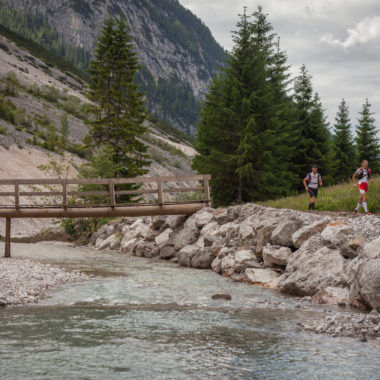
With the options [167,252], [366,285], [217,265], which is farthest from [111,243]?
[366,285]

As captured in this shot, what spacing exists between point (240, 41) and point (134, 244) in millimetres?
13182

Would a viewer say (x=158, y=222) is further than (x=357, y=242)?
Yes

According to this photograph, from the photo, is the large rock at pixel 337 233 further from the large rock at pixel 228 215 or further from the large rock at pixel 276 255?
the large rock at pixel 228 215

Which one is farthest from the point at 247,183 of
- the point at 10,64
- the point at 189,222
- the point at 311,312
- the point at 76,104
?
the point at 10,64

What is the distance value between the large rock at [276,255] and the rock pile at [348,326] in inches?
198

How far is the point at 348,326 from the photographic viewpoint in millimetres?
7824

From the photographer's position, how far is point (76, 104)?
75125 mm

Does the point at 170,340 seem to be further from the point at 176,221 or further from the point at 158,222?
the point at 158,222

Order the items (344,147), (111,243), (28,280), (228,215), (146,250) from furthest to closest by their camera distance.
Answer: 1. (344,147)
2. (111,243)
3. (146,250)
4. (228,215)
5. (28,280)

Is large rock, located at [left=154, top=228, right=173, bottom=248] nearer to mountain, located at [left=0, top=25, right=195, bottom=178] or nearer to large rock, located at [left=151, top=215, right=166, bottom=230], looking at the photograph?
large rock, located at [left=151, top=215, right=166, bottom=230]

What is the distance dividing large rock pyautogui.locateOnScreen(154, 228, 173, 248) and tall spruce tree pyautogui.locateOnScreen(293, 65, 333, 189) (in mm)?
13178

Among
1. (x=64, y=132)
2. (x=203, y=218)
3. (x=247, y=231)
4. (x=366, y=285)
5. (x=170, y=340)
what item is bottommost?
(x=170, y=340)

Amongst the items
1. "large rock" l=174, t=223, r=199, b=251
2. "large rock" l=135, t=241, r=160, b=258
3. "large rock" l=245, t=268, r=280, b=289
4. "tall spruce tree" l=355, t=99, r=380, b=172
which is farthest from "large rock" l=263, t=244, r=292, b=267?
"tall spruce tree" l=355, t=99, r=380, b=172

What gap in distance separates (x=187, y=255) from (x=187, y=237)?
6.57 feet
